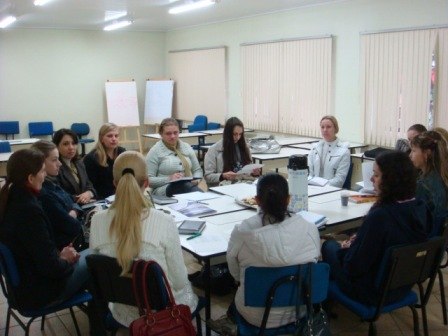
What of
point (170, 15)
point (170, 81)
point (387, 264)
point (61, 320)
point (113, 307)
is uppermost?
point (170, 15)

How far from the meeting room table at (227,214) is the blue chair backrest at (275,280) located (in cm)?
39

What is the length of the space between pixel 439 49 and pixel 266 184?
4.24 metres

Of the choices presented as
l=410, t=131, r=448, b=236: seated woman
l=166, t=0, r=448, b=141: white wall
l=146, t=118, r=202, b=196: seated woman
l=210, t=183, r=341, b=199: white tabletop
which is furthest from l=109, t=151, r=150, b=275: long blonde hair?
l=166, t=0, r=448, b=141: white wall

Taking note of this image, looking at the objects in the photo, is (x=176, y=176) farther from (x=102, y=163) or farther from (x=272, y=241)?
(x=272, y=241)

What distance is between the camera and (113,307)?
7.75 feet

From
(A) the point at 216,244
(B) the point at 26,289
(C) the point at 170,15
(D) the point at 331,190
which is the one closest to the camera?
(B) the point at 26,289

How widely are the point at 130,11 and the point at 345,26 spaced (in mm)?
3537

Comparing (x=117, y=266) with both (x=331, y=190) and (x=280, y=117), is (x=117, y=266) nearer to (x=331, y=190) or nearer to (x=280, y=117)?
(x=331, y=190)

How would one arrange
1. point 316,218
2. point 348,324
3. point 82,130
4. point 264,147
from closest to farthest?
point 316,218, point 348,324, point 264,147, point 82,130

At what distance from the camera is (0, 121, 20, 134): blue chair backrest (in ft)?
30.3

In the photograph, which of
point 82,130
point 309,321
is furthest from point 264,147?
point 82,130

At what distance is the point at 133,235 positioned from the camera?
2115 mm

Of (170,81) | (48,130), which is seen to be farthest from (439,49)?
(48,130)

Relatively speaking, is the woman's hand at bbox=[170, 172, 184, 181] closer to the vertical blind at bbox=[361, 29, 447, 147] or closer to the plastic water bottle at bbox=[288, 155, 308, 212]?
the plastic water bottle at bbox=[288, 155, 308, 212]
